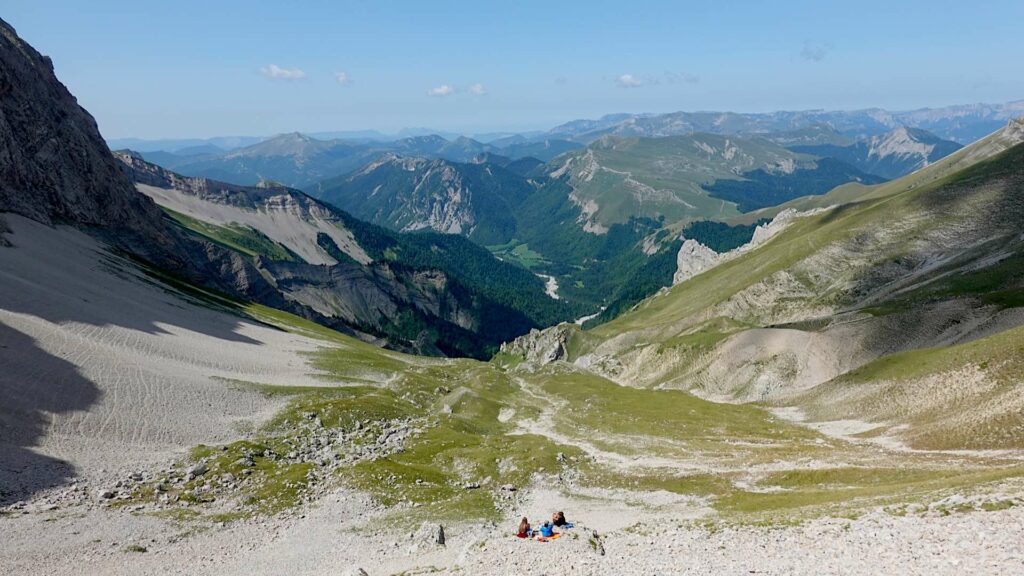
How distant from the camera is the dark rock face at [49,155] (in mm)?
147500

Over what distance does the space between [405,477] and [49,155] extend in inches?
6509

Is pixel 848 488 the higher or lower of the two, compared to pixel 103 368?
lower

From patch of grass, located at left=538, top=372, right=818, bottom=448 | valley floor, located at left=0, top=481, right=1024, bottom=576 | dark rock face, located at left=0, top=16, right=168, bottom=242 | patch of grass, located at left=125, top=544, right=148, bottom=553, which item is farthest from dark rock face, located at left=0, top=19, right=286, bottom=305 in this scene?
patch of grass, located at left=125, top=544, right=148, bottom=553

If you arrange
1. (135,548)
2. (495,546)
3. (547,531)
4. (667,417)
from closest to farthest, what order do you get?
(495,546) → (547,531) → (135,548) → (667,417)

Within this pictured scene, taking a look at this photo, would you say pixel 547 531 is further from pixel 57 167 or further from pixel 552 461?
pixel 57 167

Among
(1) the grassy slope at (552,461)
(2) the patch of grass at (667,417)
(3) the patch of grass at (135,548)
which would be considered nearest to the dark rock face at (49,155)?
(1) the grassy slope at (552,461)

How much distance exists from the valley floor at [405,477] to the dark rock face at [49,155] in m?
43.5

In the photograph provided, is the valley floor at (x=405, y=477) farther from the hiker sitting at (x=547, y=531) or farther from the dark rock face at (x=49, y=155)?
the dark rock face at (x=49, y=155)

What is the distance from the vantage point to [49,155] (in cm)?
16025

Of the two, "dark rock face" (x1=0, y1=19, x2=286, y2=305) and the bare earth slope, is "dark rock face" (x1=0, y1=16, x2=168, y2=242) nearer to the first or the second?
"dark rock face" (x1=0, y1=19, x2=286, y2=305)

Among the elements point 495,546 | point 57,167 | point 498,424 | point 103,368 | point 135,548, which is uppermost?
point 57,167

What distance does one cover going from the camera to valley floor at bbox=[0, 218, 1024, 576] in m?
33.5

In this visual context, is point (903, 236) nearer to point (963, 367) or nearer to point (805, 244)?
point (805, 244)

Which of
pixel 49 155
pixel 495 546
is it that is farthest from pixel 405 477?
pixel 49 155
